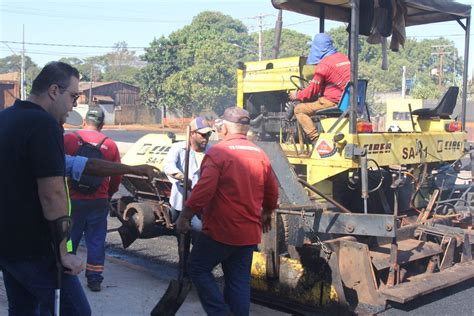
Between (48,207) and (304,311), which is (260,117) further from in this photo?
(48,207)

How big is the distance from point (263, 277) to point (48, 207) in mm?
2714

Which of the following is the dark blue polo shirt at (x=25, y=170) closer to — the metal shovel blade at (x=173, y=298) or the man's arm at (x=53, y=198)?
the man's arm at (x=53, y=198)

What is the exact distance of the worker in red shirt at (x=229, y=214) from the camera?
385 cm

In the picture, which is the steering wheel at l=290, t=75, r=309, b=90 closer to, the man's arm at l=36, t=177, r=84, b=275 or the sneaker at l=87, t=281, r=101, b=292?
the sneaker at l=87, t=281, r=101, b=292

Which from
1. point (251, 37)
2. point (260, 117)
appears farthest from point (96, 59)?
point (260, 117)

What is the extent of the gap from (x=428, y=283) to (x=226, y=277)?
2079 mm

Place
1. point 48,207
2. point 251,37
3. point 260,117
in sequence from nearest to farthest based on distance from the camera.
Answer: point 48,207, point 260,117, point 251,37

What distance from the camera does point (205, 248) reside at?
394cm

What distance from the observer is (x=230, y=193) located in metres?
3.86

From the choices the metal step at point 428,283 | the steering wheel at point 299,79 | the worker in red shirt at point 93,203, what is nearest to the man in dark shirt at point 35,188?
the worker in red shirt at point 93,203

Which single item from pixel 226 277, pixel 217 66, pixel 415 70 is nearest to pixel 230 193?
pixel 226 277

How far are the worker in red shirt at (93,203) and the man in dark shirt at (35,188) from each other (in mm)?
2255

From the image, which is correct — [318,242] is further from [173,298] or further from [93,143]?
[93,143]

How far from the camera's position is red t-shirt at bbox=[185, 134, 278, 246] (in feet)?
12.6
